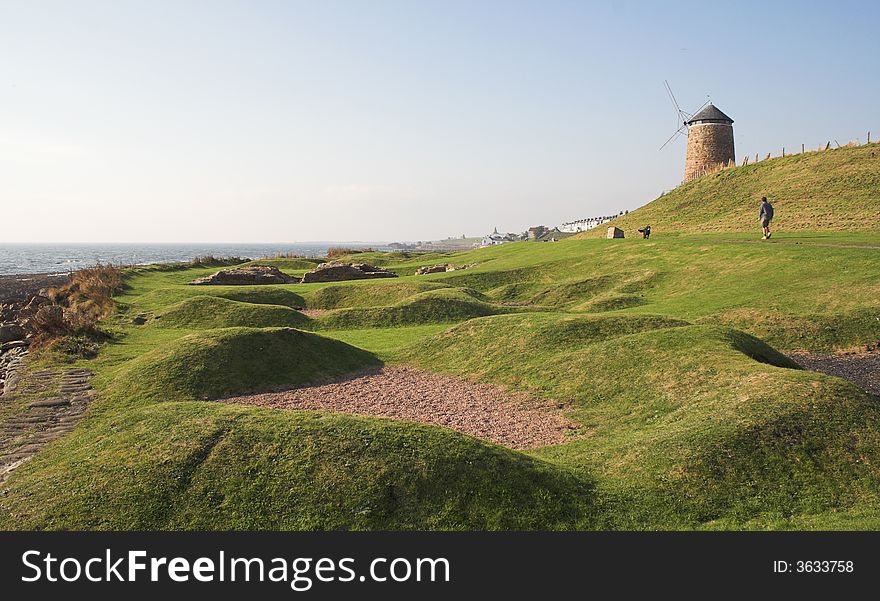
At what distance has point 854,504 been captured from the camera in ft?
34.6

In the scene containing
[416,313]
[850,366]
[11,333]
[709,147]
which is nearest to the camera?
[850,366]

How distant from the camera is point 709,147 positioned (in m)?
92.8

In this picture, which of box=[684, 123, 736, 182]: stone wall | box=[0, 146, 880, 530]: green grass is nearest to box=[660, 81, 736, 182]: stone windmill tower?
box=[684, 123, 736, 182]: stone wall

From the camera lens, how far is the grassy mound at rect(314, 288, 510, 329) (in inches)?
1275

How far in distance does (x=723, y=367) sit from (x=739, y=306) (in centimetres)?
1173

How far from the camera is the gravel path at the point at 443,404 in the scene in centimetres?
1598

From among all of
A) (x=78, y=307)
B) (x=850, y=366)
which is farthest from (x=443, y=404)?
(x=78, y=307)

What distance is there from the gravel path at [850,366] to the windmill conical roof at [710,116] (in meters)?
81.6

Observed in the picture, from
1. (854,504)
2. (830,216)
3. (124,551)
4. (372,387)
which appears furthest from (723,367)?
(830,216)

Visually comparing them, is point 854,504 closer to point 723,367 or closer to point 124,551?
point 723,367

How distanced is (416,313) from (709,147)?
254 feet

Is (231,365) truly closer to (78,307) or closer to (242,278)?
(78,307)

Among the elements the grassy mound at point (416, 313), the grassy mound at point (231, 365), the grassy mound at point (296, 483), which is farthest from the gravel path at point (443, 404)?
the grassy mound at point (416, 313)

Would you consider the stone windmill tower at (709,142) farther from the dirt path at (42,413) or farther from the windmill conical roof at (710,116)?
the dirt path at (42,413)
